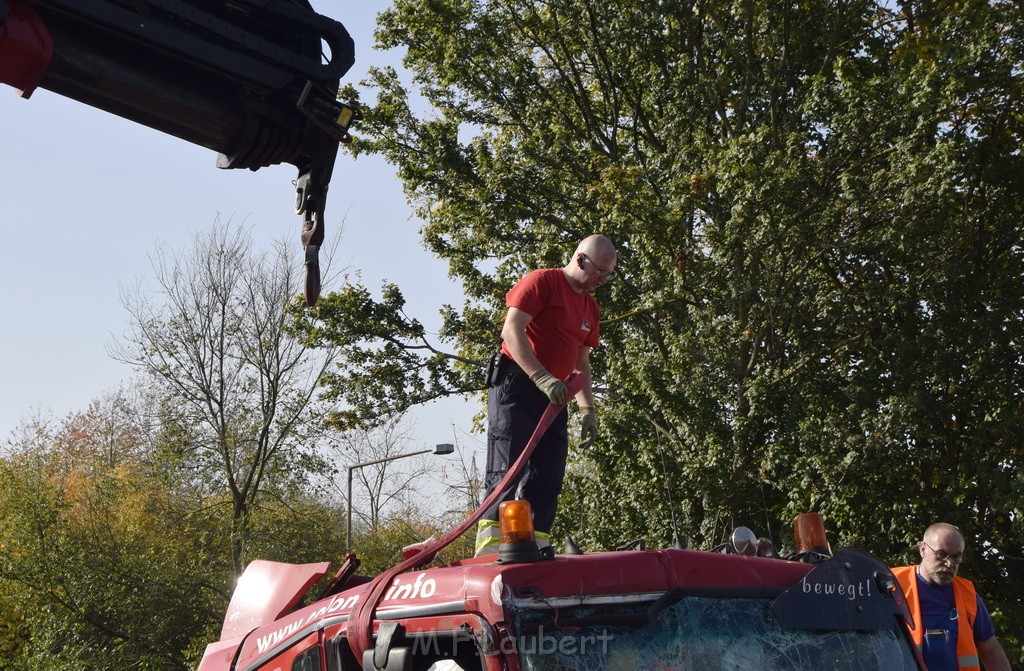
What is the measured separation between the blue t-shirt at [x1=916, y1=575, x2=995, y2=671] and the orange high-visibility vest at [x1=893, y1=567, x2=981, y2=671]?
22 millimetres

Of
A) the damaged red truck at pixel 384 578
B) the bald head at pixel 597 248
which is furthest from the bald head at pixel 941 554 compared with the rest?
the bald head at pixel 597 248

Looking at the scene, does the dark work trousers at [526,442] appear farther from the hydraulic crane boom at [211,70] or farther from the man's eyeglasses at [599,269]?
the hydraulic crane boom at [211,70]

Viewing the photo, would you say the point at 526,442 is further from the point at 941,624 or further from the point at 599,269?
the point at 941,624

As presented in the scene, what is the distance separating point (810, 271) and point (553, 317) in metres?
11.9

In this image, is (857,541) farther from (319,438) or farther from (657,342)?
(319,438)

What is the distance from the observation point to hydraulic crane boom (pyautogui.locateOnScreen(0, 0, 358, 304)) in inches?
149

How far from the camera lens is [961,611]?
5188 millimetres

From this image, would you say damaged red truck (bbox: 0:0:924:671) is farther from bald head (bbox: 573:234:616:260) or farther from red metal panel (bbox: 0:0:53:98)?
Answer: bald head (bbox: 573:234:616:260)

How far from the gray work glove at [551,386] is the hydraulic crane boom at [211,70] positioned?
0.99 meters

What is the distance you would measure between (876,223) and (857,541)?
4533 mm

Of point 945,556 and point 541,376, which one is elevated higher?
point 541,376

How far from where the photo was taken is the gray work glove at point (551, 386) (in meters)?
4.32

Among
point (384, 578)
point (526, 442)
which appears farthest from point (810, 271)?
point (384, 578)

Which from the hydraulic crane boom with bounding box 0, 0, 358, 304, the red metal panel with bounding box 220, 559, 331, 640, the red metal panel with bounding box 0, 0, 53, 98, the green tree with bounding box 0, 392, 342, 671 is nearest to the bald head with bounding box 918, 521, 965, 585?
the red metal panel with bounding box 220, 559, 331, 640
